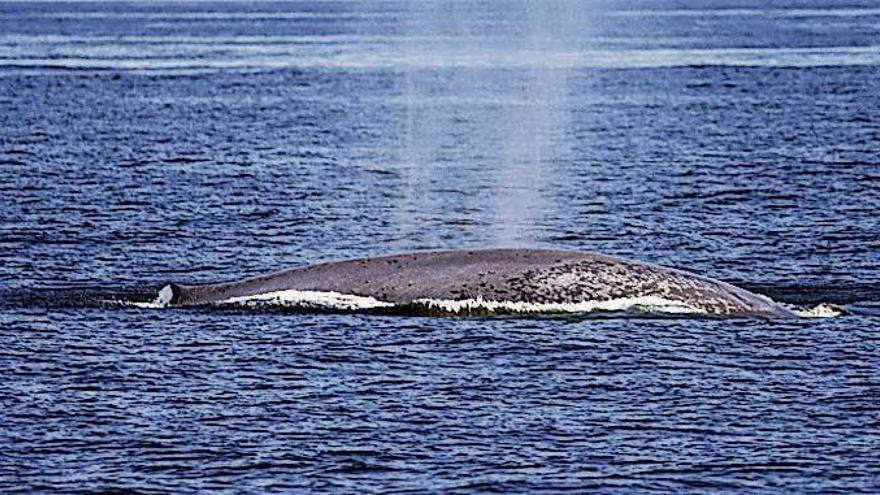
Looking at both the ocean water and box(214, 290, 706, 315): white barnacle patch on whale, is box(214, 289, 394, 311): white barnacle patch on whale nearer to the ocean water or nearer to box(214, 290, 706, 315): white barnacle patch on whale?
box(214, 290, 706, 315): white barnacle patch on whale

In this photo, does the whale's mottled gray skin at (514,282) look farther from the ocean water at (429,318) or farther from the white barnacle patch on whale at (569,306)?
the ocean water at (429,318)

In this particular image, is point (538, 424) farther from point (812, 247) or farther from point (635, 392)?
point (812, 247)

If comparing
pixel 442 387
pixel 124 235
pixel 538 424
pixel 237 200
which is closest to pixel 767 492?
pixel 538 424

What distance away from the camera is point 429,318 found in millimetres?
22422

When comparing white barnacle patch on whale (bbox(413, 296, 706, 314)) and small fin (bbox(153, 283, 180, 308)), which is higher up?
small fin (bbox(153, 283, 180, 308))

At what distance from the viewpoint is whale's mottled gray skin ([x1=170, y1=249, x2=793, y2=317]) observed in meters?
22.7

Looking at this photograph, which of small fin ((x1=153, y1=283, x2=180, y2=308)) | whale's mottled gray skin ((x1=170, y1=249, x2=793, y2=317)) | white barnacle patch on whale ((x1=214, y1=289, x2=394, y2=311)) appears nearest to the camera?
whale's mottled gray skin ((x1=170, y1=249, x2=793, y2=317))

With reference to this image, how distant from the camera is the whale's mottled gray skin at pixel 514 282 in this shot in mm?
22719

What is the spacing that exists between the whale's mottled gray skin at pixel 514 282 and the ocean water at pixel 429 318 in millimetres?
446

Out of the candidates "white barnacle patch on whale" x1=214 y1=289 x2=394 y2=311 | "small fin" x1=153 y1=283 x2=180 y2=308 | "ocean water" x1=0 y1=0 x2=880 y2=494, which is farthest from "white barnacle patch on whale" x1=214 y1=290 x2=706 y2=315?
"small fin" x1=153 y1=283 x2=180 y2=308

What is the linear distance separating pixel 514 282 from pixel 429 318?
40.3 inches

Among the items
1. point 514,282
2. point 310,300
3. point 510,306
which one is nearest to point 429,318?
point 510,306

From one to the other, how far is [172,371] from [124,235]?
10.3 meters

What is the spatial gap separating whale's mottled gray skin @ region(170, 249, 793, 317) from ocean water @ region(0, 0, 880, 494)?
446mm
